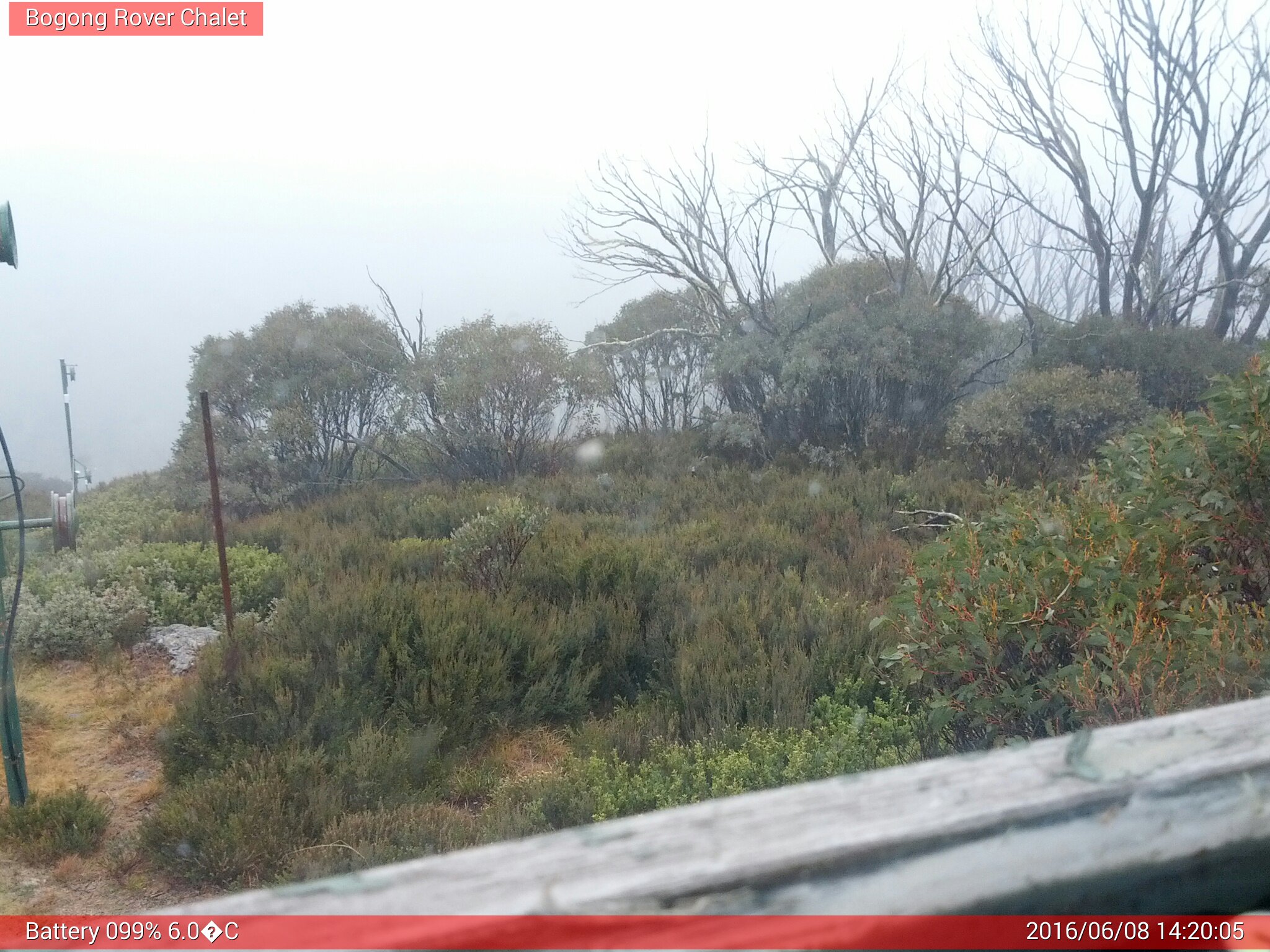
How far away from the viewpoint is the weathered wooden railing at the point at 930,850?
605mm

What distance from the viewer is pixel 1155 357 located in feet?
34.6

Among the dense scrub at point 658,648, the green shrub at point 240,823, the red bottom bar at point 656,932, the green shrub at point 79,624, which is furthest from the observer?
the green shrub at point 79,624

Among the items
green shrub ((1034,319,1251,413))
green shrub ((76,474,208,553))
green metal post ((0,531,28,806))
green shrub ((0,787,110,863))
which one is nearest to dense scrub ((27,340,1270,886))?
green shrub ((0,787,110,863))

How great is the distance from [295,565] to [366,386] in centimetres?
590

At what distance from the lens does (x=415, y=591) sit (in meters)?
5.14

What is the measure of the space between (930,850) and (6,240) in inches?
138

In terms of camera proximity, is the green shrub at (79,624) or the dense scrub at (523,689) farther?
the green shrub at (79,624)

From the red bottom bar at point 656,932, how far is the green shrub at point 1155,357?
35.5 feet

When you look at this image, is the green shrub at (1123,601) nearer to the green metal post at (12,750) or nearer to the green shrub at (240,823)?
the green shrub at (240,823)

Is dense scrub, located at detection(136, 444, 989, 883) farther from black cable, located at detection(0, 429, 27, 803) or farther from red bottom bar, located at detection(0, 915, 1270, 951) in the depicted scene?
red bottom bar, located at detection(0, 915, 1270, 951)

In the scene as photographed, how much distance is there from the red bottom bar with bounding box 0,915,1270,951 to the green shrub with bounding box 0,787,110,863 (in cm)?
318

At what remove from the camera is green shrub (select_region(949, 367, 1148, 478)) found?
370 inches

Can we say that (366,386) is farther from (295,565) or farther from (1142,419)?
(1142,419)

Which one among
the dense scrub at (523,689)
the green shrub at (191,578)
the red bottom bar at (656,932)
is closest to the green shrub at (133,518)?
the green shrub at (191,578)
